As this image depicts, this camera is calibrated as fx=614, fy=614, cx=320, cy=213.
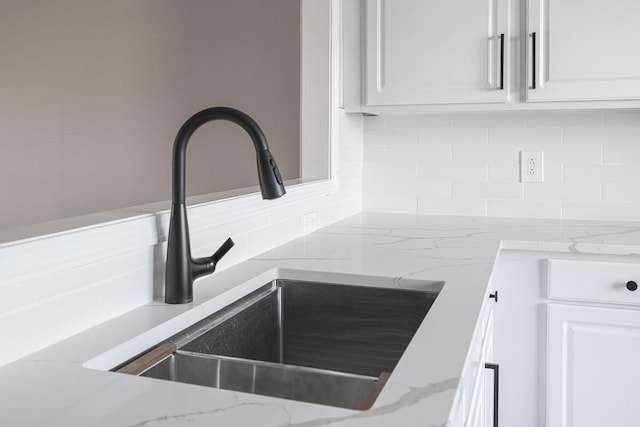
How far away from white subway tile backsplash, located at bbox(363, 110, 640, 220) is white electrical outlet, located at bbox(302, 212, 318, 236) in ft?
1.97

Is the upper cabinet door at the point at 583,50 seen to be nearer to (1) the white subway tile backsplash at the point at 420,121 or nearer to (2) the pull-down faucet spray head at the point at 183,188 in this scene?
(1) the white subway tile backsplash at the point at 420,121

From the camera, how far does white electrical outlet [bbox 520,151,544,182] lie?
2402mm

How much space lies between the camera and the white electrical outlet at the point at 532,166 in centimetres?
240

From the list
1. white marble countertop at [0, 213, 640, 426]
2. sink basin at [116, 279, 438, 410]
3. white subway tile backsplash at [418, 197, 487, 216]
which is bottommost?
sink basin at [116, 279, 438, 410]

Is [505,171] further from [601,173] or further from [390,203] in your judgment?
[390,203]

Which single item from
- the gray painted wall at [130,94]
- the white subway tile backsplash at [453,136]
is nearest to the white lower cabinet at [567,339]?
the white subway tile backsplash at [453,136]

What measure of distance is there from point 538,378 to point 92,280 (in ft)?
4.71

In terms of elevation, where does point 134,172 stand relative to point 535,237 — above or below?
above

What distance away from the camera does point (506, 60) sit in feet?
6.90

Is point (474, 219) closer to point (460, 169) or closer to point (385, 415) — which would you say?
point (460, 169)

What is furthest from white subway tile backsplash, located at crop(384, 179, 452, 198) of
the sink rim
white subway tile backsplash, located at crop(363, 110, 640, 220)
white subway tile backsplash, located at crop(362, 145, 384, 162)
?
the sink rim

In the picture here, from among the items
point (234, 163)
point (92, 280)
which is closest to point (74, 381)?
point (92, 280)

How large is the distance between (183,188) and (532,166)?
170 centimetres

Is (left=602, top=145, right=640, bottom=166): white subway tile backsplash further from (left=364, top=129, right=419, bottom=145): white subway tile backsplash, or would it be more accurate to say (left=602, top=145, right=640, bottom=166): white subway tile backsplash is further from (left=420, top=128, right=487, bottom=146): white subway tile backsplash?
(left=364, top=129, right=419, bottom=145): white subway tile backsplash
